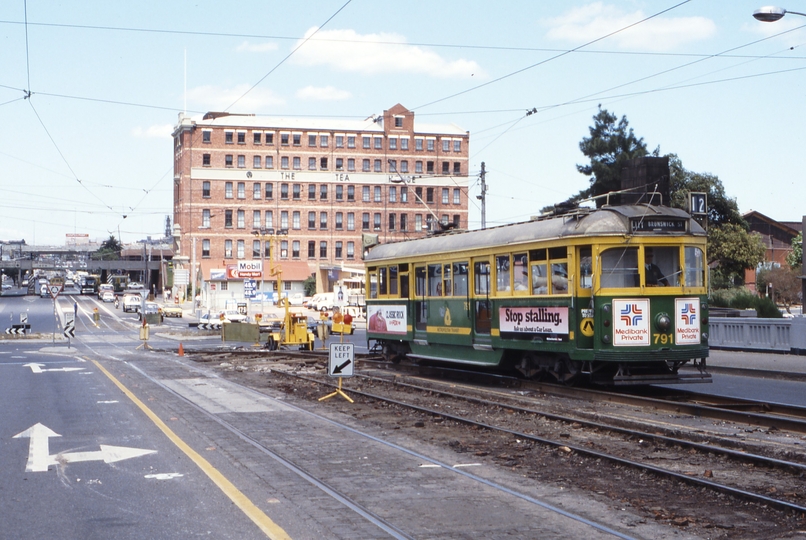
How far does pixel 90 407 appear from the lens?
1531 centimetres

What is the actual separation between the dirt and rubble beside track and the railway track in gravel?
5 centimetres

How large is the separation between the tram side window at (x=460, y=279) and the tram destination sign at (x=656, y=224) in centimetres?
457

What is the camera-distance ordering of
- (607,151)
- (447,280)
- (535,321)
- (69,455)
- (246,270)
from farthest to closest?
1. (246,270)
2. (607,151)
3. (447,280)
4. (535,321)
5. (69,455)

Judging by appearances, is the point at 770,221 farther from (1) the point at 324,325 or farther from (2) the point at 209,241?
(1) the point at 324,325

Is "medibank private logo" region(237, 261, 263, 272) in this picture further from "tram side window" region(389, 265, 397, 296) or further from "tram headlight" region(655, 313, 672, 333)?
"tram headlight" region(655, 313, 672, 333)

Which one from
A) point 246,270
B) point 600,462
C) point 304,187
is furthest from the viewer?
point 304,187

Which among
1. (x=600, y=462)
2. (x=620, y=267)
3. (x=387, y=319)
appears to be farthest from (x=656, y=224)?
(x=387, y=319)

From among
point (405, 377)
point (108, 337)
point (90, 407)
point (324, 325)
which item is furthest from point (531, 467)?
point (108, 337)

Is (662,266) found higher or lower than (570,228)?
lower

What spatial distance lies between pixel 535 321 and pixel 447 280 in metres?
3.65

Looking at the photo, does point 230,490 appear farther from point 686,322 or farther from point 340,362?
point 686,322

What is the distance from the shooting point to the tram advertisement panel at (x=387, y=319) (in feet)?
75.7

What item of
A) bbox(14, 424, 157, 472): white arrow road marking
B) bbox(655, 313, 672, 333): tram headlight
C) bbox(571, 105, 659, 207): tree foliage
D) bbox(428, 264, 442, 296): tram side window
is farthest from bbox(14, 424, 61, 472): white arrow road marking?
bbox(571, 105, 659, 207): tree foliage

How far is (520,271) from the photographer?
704 inches
